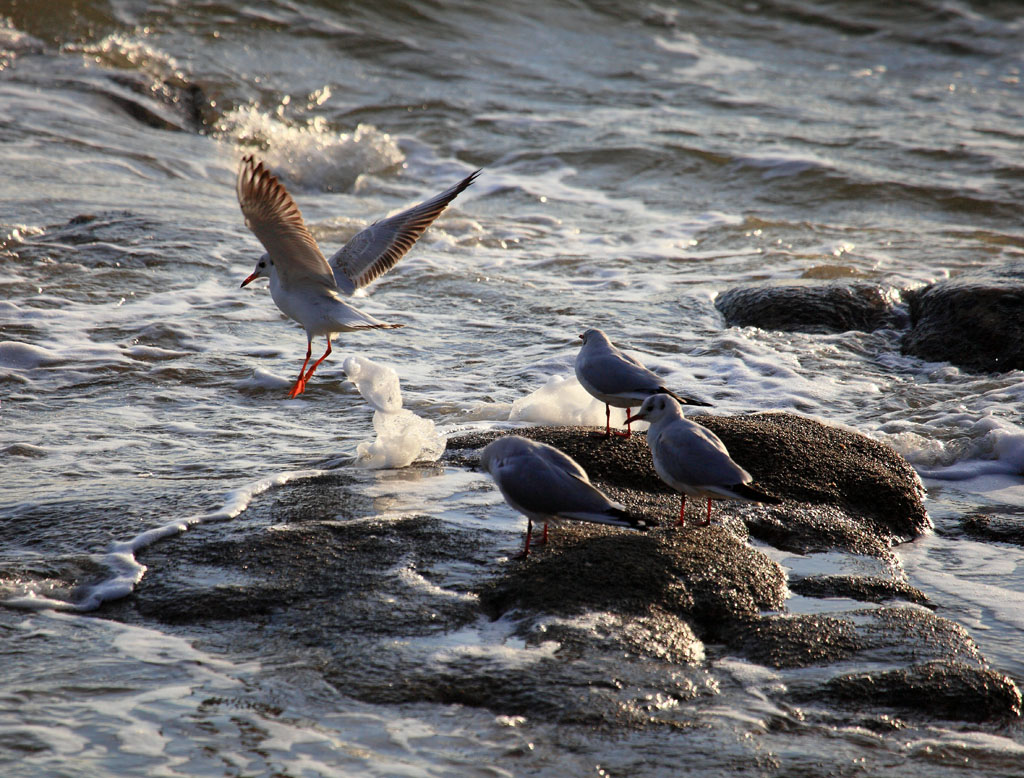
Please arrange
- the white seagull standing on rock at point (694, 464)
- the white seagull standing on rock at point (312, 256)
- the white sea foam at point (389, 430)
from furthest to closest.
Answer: the white seagull standing on rock at point (312, 256)
the white sea foam at point (389, 430)
the white seagull standing on rock at point (694, 464)

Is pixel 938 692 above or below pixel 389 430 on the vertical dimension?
below

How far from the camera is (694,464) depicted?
417 cm

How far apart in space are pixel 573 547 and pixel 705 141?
11.2 metres

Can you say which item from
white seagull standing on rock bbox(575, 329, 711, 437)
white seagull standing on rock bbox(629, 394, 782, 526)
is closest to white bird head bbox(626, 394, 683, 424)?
white seagull standing on rock bbox(629, 394, 782, 526)

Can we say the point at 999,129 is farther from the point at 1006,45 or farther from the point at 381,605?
the point at 381,605

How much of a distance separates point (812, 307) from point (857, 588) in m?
4.68

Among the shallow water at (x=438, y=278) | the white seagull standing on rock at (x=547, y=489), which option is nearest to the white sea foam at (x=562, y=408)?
the shallow water at (x=438, y=278)

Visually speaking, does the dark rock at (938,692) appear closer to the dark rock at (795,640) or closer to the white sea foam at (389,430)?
the dark rock at (795,640)

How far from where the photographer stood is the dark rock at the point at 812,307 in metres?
8.20

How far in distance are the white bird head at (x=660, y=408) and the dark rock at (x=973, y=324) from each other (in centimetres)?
381

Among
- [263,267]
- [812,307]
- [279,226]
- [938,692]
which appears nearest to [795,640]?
[938,692]

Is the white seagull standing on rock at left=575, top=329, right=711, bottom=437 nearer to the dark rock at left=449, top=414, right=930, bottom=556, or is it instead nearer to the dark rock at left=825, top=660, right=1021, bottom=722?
the dark rock at left=449, top=414, right=930, bottom=556

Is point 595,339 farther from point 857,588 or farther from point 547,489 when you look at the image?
point 857,588

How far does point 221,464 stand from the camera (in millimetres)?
5129
